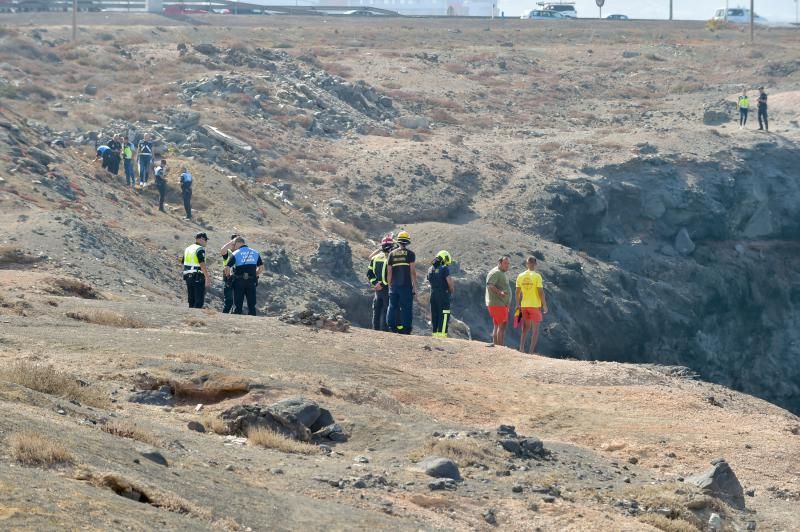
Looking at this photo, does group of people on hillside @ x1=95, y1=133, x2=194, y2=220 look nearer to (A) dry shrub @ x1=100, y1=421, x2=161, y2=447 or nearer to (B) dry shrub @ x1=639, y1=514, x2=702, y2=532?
(A) dry shrub @ x1=100, y1=421, x2=161, y2=447

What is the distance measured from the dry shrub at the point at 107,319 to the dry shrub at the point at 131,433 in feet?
19.5

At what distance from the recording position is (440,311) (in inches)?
771

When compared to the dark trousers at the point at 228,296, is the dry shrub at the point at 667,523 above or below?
below

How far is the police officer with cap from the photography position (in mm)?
18562

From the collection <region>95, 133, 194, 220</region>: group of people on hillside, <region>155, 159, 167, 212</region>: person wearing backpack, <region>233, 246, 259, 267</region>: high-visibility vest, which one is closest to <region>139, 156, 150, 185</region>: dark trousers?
<region>95, 133, 194, 220</region>: group of people on hillside

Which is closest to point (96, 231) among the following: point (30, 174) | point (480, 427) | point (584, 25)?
point (30, 174)

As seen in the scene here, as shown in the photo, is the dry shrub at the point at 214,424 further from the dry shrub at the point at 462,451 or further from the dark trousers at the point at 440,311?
the dark trousers at the point at 440,311

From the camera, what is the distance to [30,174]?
2878 centimetres

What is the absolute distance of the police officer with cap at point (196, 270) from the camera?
18.6 metres

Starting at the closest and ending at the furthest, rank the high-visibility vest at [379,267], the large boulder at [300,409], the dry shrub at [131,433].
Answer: the dry shrub at [131,433]
the large boulder at [300,409]
the high-visibility vest at [379,267]

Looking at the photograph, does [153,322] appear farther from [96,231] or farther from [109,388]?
[96,231]

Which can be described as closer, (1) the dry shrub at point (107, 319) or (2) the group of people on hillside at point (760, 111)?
(1) the dry shrub at point (107, 319)

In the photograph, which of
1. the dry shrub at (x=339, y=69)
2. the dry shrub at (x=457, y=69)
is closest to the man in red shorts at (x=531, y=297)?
the dry shrub at (x=339, y=69)

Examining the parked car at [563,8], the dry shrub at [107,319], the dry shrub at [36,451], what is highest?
the parked car at [563,8]
